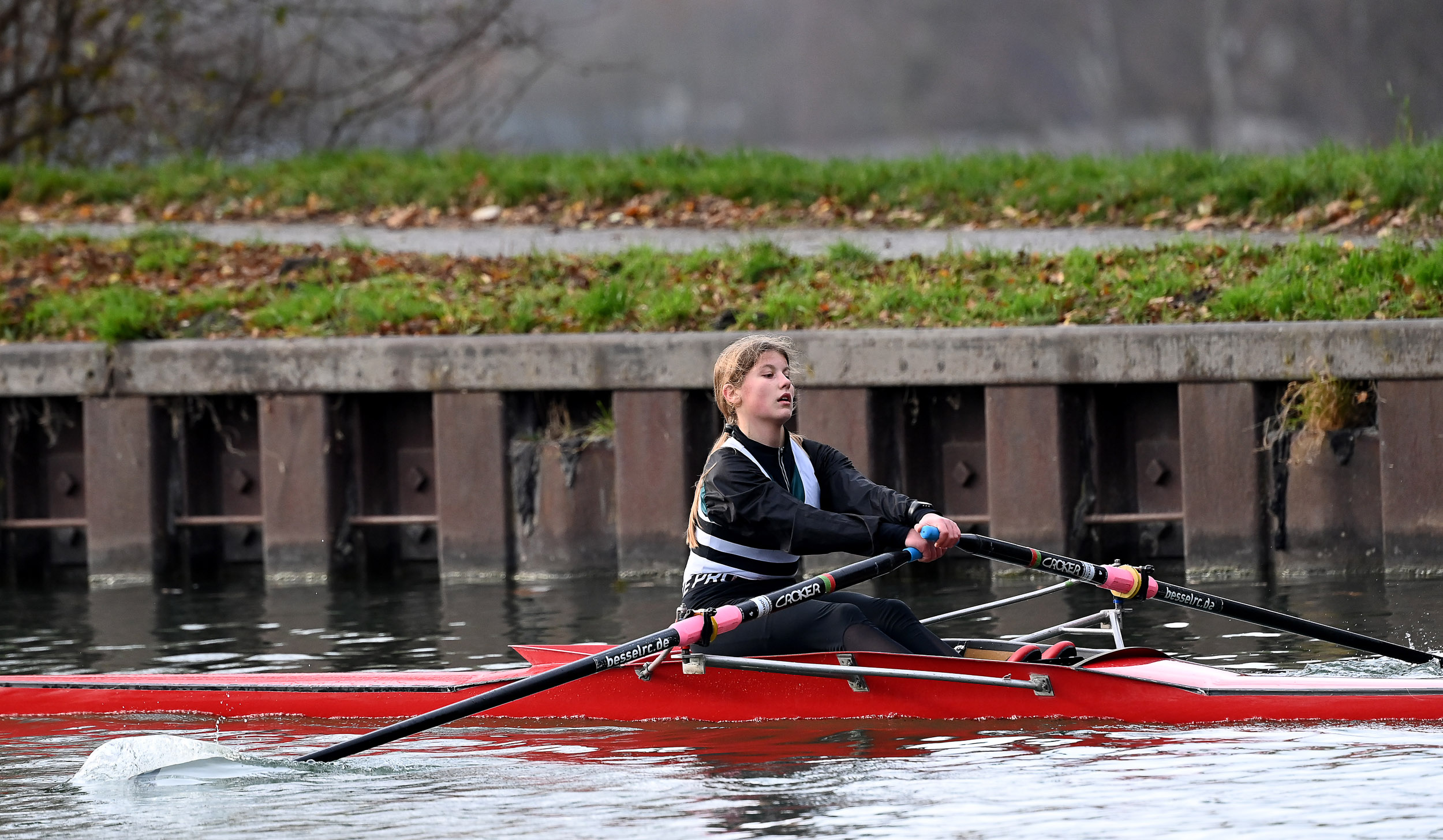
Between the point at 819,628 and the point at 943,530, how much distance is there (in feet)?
1.95

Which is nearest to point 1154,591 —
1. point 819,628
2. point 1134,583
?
point 1134,583

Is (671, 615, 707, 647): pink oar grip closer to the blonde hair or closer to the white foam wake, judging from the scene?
the blonde hair

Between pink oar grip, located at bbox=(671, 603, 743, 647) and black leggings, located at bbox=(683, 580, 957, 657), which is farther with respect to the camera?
black leggings, located at bbox=(683, 580, 957, 657)

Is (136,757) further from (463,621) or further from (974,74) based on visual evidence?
(974,74)

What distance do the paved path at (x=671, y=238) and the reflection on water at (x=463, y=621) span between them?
255 centimetres

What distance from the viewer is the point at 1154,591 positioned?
6770 millimetres

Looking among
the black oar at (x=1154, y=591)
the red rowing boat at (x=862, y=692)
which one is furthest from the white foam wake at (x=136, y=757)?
the black oar at (x=1154, y=591)

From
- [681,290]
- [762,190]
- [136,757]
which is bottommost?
[136,757]

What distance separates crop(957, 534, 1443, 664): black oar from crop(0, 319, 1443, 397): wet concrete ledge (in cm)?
259

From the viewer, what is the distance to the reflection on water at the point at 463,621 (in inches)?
323

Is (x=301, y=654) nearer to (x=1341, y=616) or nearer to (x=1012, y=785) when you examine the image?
(x=1012, y=785)

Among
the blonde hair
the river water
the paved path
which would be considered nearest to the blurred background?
the paved path

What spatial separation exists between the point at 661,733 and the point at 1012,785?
4.94 feet

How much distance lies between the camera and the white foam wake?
6258mm
